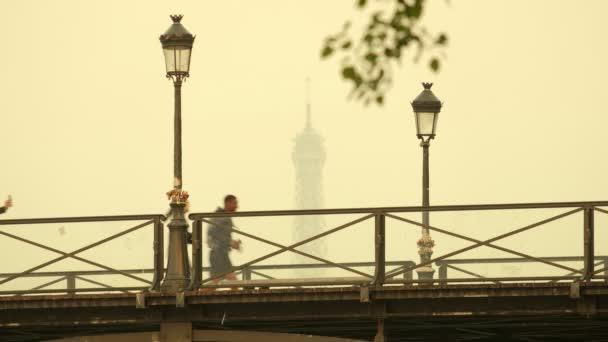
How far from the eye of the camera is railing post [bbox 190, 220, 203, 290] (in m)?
30.4

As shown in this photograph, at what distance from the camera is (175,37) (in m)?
31.1

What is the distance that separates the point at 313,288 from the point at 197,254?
5.86 feet

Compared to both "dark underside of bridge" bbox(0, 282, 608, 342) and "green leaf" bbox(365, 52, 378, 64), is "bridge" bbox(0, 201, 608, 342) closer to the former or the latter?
"dark underside of bridge" bbox(0, 282, 608, 342)

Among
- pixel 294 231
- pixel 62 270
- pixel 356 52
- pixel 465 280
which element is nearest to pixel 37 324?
pixel 62 270

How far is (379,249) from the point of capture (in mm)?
30250

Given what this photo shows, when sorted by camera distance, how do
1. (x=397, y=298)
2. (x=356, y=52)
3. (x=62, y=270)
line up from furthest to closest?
(x=62, y=270)
(x=397, y=298)
(x=356, y=52)

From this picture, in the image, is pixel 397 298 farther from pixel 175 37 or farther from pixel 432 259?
pixel 175 37

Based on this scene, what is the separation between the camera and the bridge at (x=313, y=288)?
30.0 meters

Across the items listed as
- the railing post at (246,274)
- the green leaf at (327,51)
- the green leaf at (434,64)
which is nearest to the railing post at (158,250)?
the railing post at (246,274)

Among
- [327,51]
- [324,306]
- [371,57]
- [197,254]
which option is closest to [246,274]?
[197,254]

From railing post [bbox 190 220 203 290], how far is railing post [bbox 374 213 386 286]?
258cm

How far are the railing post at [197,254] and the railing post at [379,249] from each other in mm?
2579

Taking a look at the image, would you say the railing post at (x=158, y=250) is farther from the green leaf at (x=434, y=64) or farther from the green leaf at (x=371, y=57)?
the green leaf at (x=434, y=64)

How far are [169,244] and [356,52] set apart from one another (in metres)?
14.1
